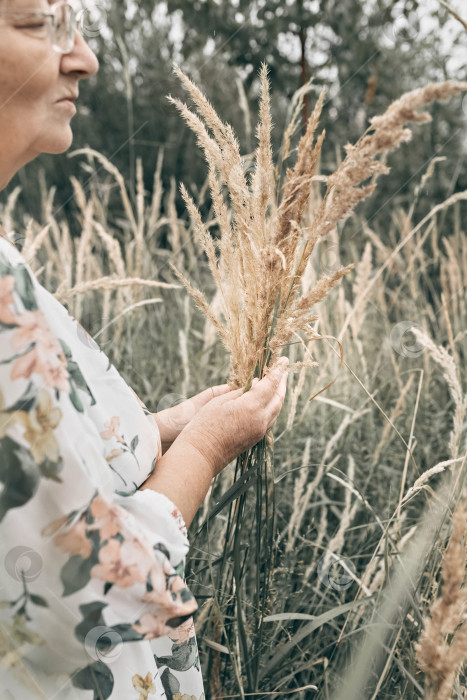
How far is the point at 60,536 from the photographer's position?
0.68 metres

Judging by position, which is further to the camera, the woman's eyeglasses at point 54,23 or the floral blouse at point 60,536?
the woman's eyeglasses at point 54,23

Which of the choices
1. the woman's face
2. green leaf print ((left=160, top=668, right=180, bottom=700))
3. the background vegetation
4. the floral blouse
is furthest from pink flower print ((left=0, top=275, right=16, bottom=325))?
green leaf print ((left=160, top=668, right=180, bottom=700))

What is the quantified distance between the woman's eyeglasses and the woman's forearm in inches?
21.4

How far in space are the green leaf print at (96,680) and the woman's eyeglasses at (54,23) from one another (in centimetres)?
76

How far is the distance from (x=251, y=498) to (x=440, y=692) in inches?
44.5

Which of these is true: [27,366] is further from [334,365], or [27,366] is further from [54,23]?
[334,365]

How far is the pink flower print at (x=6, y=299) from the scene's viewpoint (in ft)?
2.23

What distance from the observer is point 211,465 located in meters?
0.91

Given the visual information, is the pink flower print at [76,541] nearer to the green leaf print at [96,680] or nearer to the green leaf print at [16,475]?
the green leaf print at [16,475]

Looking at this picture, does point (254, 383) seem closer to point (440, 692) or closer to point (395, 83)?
point (440, 692)

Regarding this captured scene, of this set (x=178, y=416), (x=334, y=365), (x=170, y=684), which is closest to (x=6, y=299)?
(x=178, y=416)

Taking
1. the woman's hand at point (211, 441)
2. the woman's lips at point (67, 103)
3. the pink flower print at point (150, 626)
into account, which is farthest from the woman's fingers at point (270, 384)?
the woman's lips at point (67, 103)

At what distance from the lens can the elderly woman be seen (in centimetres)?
68

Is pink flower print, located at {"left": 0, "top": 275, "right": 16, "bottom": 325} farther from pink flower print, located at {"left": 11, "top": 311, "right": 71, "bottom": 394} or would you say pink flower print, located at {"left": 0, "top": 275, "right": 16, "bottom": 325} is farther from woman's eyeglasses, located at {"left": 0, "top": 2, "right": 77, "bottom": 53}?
woman's eyeglasses, located at {"left": 0, "top": 2, "right": 77, "bottom": 53}
